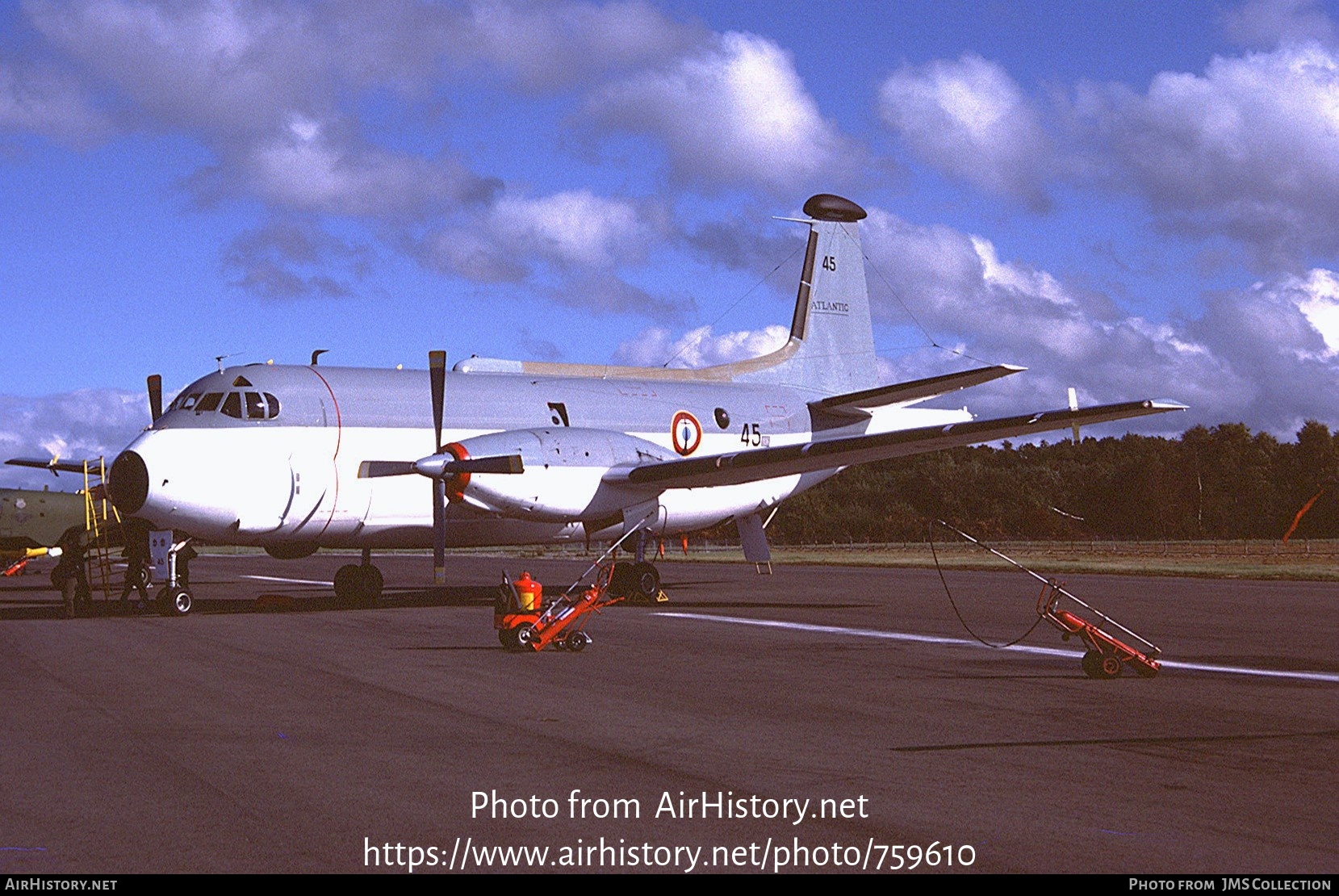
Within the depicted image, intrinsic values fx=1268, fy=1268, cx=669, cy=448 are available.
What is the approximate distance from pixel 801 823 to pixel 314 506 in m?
18.4

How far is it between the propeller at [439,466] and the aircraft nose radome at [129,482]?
3.98 m

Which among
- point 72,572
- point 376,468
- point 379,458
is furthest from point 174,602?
point 379,458

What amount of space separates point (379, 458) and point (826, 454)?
8.78 metres

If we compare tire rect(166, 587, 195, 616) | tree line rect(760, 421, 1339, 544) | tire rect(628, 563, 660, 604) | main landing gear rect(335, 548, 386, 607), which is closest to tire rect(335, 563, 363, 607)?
main landing gear rect(335, 548, 386, 607)

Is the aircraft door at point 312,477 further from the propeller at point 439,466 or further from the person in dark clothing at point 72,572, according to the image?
the person in dark clothing at point 72,572

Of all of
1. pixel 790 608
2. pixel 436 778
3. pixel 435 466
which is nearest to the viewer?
pixel 436 778

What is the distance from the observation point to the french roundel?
1159 inches

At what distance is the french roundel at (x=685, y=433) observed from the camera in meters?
29.4

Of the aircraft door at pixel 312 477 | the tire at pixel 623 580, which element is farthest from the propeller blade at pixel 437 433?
the tire at pixel 623 580

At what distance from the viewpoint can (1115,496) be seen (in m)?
96.2

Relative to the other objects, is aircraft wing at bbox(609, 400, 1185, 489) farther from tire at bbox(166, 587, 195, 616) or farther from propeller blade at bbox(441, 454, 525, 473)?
tire at bbox(166, 587, 195, 616)

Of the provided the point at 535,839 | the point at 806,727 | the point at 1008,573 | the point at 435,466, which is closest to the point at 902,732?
the point at 806,727
